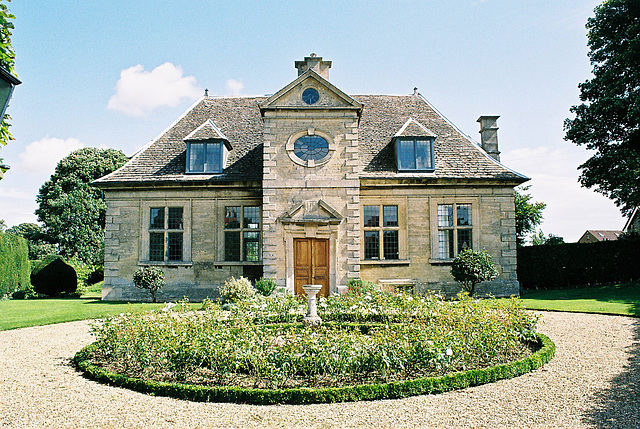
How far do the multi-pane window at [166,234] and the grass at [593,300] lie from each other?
14664 millimetres

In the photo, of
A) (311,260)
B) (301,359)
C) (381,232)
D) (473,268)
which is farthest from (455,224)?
(301,359)

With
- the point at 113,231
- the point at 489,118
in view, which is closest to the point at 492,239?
the point at 489,118

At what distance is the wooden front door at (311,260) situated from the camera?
17953 millimetres

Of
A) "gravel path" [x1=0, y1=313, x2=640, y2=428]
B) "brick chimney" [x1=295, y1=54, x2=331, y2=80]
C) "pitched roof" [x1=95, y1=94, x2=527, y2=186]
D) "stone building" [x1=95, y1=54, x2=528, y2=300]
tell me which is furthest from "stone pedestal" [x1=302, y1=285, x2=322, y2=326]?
"brick chimney" [x1=295, y1=54, x2=331, y2=80]

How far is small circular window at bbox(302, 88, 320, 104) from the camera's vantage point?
18484mm

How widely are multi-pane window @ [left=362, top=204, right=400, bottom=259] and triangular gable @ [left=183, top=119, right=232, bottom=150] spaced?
23.3 ft

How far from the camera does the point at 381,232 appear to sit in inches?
786

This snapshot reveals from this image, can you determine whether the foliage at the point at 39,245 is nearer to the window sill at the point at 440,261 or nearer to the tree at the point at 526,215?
the window sill at the point at 440,261

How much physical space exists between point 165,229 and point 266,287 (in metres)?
6.25

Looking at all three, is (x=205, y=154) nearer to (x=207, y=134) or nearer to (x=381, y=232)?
(x=207, y=134)

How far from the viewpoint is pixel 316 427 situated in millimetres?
5707

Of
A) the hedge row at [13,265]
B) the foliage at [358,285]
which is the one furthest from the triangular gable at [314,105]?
the hedge row at [13,265]

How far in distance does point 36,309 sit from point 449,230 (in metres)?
17.2

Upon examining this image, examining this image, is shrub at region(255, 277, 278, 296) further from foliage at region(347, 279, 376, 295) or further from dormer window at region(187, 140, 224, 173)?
dormer window at region(187, 140, 224, 173)
